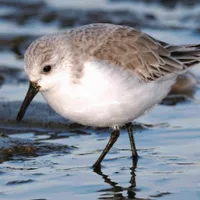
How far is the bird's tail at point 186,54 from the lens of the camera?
28.5ft

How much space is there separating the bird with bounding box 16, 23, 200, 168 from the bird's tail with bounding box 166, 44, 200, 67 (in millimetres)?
373

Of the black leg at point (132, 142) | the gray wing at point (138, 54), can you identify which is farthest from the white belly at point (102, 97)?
the black leg at point (132, 142)

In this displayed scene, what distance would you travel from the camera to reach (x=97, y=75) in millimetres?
7613

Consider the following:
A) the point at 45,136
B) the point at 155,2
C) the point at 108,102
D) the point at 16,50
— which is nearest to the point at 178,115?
the point at 45,136

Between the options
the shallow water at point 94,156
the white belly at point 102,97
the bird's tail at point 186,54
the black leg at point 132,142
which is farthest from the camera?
the bird's tail at point 186,54

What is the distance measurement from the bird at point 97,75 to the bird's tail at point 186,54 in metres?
0.37

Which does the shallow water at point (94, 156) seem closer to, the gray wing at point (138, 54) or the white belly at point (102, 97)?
the white belly at point (102, 97)

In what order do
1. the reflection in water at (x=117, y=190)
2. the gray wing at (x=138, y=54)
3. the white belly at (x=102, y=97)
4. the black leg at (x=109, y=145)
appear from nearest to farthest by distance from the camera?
1. the reflection in water at (x=117, y=190)
2. the white belly at (x=102, y=97)
3. the gray wing at (x=138, y=54)
4. the black leg at (x=109, y=145)

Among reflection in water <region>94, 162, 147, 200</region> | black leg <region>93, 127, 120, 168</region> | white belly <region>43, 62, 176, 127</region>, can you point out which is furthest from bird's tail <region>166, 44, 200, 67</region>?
reflection in water <region>94, 162, 147, 200</region>

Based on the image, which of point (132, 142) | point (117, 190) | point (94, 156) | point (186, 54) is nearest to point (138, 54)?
point (186, 54)

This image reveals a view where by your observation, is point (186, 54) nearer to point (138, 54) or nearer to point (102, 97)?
point (138, 54)

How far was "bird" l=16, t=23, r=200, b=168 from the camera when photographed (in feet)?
25.1

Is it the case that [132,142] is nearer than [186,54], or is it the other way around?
[132,142]

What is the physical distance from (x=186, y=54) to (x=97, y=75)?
60.0 inches
